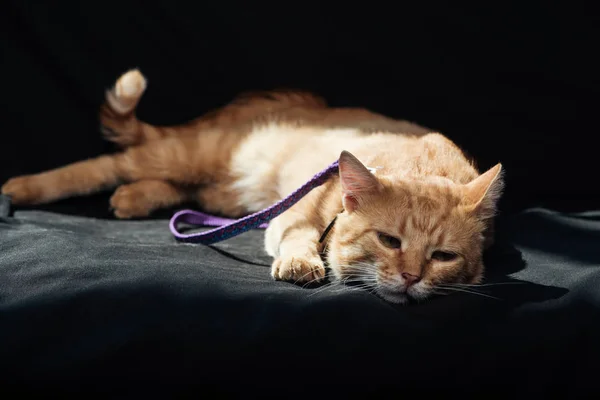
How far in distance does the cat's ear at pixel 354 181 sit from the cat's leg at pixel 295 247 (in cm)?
17

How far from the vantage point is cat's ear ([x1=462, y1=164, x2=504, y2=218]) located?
1.68 metres

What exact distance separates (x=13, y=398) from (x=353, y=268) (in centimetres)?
87

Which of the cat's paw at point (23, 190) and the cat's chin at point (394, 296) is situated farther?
the cat's paw at point (23, 190)

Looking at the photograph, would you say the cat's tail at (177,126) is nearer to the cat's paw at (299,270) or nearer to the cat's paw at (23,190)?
the cat's paw at (23,190)

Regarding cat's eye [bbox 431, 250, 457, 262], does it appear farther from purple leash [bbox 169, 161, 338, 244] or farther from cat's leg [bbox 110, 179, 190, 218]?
cat's leg [bbox 110, 179, 190, 218]

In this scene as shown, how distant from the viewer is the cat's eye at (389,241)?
1.64 metres

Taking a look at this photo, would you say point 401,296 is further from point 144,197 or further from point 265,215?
point 144,197

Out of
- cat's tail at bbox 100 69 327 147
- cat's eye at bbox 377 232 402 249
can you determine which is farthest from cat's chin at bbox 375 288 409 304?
cat's tail at bbox 100 69 327 147

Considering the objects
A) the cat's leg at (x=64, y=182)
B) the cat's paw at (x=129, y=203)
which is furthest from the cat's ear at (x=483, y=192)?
the cat's leg at (x=64, y=182)

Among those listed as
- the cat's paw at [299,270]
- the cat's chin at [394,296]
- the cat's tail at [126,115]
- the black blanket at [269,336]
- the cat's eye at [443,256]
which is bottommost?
the black blanket at [269,336]

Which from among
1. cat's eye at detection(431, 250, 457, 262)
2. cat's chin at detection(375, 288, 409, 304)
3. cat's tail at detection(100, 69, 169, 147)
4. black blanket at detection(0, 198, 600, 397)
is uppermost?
cat's tail at detection(100, 69, 169, 147)

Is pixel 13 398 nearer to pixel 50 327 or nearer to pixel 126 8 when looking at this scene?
pixel 50 327

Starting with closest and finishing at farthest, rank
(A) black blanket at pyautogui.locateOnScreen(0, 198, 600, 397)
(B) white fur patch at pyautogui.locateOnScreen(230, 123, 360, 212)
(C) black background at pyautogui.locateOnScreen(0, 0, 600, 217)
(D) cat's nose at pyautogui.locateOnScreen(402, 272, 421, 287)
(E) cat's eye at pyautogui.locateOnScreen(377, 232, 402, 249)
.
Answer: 1. (A) black blanket at pyautogui.locateOnScreen(0, 198, 600, 397)
2. (D) cat's nose at pyautogui.locateOnScreen(402, 272, 421, 287)
3. (E) cat's eye at pyautogui.locateOnScreen(377, 232, 402, 249)
4. (B) white fur patch at pyautogui.locateOnScreen(230, 123, 360, 212)
5. (C) black background at pyautogui.locateOnScreen(0, 0, 600, 217)

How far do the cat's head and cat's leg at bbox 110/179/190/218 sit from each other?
104 cm
